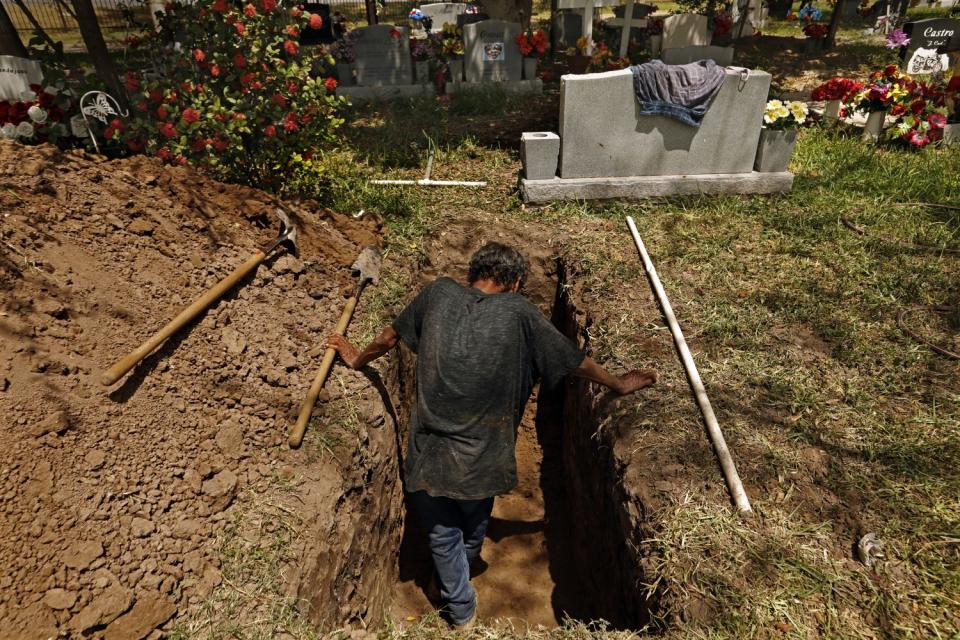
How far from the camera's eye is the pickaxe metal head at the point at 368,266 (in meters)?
4.41

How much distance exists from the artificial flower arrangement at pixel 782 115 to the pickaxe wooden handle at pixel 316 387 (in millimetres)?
4816

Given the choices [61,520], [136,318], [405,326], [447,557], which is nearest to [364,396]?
[405,326]

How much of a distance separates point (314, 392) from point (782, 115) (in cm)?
548

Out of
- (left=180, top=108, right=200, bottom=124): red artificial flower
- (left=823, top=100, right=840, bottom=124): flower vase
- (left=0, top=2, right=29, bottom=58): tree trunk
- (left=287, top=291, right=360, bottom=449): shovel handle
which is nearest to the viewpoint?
(left=287, top=291, right=360, bottom=449): shovel handle

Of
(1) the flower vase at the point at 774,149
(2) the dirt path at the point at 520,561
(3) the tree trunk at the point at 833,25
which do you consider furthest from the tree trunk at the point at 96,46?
(3) the tree trunk at the point at 833,25

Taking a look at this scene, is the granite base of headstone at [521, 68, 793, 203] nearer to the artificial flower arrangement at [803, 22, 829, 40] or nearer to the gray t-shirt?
the gray t-shirt

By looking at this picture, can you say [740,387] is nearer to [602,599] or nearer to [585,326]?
[585,326]

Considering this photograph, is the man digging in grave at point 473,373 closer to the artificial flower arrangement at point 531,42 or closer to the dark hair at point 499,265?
the dark hair at point 499,265

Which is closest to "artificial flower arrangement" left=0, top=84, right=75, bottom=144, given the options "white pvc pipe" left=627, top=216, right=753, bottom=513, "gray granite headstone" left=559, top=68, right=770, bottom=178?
"gray granite headstone" left=559, top=68, right=770, bottom=178

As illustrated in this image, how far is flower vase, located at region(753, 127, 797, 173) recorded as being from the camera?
586cm

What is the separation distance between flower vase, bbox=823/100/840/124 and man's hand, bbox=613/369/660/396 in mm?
6607

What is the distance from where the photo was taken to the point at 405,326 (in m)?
3.02

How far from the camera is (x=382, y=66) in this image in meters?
9.98

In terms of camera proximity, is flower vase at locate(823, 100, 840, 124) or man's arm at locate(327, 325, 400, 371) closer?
man's arm at locate(327, 325, 400, 371)
